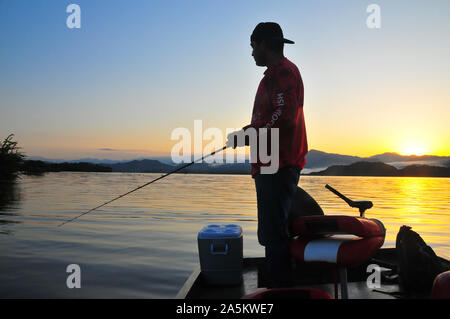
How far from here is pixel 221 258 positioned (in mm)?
5027

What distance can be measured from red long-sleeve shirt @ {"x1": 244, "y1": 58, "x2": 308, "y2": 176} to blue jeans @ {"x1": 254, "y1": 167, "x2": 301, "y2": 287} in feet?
0.44

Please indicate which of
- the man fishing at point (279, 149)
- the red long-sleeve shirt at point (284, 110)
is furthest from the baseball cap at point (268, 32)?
the red long-sleeve shirt at point (284, 110)

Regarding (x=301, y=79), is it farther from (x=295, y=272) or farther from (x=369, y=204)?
(x=295, y=272)

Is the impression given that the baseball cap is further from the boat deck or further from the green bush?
the green bush

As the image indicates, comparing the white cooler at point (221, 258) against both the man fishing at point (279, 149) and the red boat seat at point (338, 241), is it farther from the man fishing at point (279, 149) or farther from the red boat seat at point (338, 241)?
the red boat seat at point (338, 241)

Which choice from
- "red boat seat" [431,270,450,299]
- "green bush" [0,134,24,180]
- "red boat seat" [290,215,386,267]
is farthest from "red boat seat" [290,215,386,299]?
"green bush" [0,134,24,180]

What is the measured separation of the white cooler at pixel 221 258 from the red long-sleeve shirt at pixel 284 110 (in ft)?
5.83

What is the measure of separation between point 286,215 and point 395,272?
278cm

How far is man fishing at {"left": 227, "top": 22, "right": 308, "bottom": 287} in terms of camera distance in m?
3.26

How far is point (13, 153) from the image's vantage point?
42.4m

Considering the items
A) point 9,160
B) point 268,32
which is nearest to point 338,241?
point 268,32

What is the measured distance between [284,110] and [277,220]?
0.94 metres

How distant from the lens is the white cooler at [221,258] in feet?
16.5

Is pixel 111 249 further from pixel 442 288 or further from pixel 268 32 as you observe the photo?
pixel 442 288
